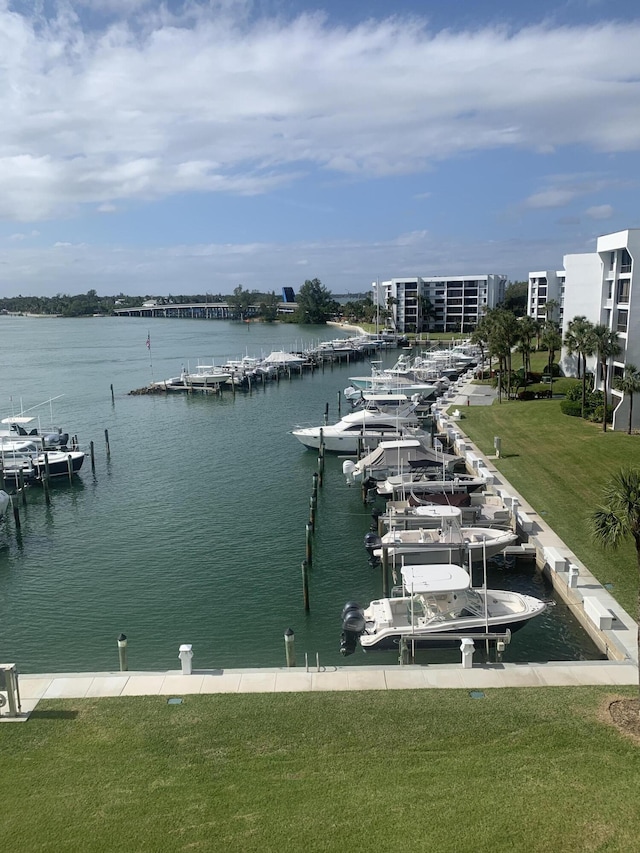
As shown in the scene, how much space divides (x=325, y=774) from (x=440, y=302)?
16875 cm

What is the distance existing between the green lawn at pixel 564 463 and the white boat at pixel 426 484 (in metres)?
2.52

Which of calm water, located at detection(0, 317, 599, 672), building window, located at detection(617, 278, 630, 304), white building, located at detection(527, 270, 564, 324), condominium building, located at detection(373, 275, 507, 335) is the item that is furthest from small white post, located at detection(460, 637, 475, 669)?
condominium building, located at detection(373, 275, 507, 335)

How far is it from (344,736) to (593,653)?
32.4ft

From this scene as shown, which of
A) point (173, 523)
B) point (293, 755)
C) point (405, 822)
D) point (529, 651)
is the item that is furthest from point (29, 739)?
point (173, 523)

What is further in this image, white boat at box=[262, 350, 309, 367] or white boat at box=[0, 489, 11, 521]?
white boat at box=[262, 350, 309, 367]

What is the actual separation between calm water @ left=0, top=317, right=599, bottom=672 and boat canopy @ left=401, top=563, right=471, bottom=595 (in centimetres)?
230

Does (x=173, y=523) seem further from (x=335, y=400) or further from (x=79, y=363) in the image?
(x=79, y=363)

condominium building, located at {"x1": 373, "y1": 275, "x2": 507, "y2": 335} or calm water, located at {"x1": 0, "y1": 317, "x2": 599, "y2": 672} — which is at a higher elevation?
condominium building, located at {"x1": 373, "y1": 275, "x2": 507, "y2": 335}

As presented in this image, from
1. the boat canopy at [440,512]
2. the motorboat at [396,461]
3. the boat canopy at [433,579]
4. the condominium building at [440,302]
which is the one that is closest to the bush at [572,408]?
the motorboat at [396,461]

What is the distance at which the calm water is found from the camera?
22359 millimetres

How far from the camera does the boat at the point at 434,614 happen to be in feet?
68.0

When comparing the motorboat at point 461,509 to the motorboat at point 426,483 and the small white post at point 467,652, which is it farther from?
the small white post at point 467,652

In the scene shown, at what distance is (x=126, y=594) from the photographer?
26781 millimetres

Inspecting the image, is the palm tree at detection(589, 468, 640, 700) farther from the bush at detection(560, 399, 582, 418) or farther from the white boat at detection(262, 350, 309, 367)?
the white boat at detection(262, 350, 309, 367)
